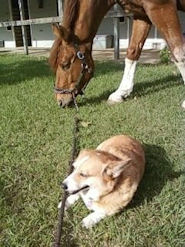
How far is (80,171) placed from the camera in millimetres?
1913

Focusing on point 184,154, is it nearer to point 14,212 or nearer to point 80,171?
point 80,171

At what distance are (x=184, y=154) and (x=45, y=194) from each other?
1.13 meters

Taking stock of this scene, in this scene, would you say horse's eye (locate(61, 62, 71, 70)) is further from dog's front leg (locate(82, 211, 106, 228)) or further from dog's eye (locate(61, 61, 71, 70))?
dog's front leg (locate(82, 211, 106, 228))

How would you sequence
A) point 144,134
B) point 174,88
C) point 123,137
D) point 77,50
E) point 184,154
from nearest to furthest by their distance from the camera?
point 123,137 → point 184,154 → point 144,134 → point 77,50 → point 174,88

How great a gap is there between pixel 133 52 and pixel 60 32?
4.35 ft

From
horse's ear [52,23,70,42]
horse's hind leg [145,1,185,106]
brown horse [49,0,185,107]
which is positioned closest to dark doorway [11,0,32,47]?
brown horse [49,0,185,107]

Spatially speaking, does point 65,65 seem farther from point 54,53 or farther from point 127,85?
point 127,85

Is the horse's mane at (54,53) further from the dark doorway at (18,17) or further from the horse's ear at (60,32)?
the dark doorway at (18,17)

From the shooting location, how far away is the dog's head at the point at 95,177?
1.87 m

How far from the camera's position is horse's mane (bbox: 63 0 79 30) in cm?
324

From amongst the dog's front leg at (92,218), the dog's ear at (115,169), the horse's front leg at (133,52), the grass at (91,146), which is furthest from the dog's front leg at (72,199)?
the horse's front leg at (133,52)

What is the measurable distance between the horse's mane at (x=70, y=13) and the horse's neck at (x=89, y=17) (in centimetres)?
4

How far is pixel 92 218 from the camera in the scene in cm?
196

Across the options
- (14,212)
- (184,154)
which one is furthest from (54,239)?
A: (184,154)
